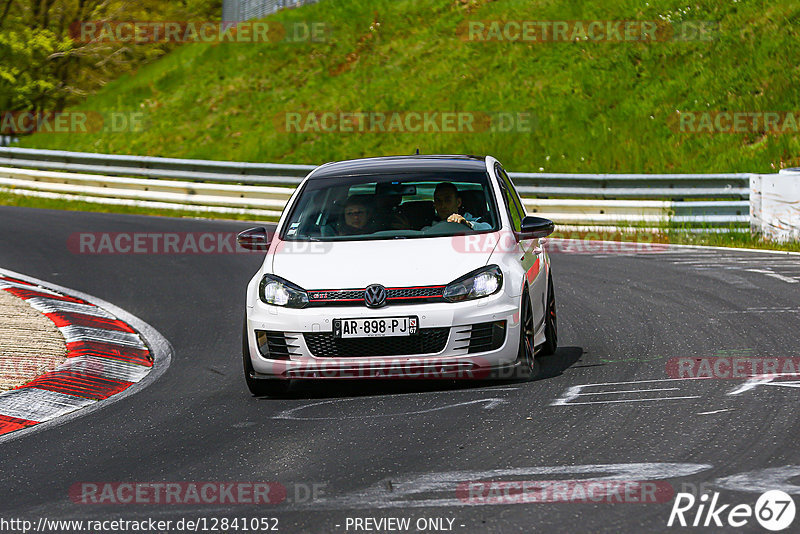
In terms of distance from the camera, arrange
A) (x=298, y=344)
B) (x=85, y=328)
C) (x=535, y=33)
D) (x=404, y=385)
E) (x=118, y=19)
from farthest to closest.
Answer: (x=118, y=19) → (x=535, y=33) → (x=85, y=328) → (x=404, y=385) → (x=298, y=344)

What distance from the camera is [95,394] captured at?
871 cm

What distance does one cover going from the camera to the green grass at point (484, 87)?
25750 millimetres

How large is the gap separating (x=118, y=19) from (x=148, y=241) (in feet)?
77.9

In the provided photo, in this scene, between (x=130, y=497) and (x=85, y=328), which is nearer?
(x=130, y=497)

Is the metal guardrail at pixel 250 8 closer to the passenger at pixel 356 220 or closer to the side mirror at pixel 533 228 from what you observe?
the passenger at pixel 356 220

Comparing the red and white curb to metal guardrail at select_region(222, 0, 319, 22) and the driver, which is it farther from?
metal guardrail at select_region(222, 0, 319, 22)

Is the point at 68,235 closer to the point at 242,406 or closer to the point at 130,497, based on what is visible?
the point at 242,406

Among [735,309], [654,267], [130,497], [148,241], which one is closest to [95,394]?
[130,497]

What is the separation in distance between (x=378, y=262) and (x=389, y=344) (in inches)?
21.8

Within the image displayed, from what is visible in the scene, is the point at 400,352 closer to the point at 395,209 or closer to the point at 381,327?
the point at 381,327

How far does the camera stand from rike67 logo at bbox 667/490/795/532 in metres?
4.80

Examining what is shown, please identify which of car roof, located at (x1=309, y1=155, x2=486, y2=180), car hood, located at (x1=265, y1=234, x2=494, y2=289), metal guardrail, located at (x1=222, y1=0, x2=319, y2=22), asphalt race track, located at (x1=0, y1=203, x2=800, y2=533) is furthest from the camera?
metal guardrail, located at (x1=222, y1=0, x2=319, y2=22)

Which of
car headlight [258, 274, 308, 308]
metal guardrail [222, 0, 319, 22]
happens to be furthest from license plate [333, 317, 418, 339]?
metal guardrail [222, 0, 319, 22]

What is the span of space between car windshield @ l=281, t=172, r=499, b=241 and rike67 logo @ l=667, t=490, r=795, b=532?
12.1 feet
